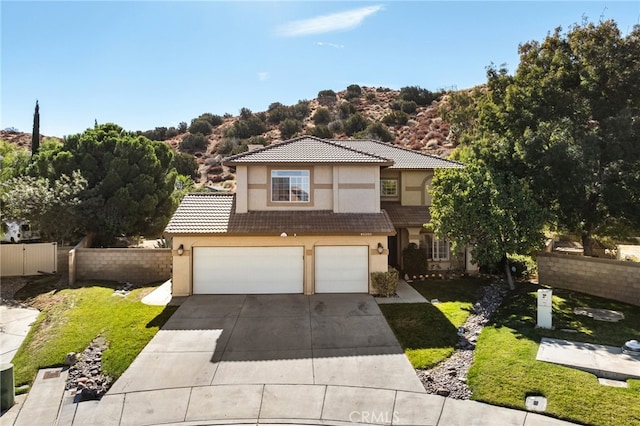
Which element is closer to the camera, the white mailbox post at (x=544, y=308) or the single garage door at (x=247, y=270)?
the white mailbox post at (x=544, y=308)

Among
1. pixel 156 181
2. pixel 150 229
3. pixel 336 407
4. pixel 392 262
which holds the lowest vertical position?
pixel 336 407

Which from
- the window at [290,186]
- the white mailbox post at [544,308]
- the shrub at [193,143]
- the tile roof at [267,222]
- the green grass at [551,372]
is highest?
the shrub at [193,143]

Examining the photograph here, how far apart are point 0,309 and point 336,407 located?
15.0 m

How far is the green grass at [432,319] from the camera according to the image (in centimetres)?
1106

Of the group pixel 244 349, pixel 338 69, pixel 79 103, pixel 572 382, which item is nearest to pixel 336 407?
pixel 244 349

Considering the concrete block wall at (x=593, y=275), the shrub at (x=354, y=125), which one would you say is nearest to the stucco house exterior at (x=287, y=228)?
the concrete block wall at (x=593, y=275)

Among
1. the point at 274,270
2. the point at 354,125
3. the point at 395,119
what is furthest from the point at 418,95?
the point at 274,270

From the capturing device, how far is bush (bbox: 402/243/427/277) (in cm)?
1942

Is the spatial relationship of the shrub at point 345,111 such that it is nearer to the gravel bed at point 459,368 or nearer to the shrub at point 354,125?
the shrub at point 354,125

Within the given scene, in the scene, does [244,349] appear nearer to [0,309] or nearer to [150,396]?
[150,396]

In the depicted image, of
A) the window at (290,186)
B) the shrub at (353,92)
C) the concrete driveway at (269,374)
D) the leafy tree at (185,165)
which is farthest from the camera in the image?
the shrub at (353,92)

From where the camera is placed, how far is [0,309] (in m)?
15.3

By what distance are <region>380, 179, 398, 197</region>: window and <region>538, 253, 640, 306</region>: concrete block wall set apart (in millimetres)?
7826

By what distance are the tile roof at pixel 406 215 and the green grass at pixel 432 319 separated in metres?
3.20
